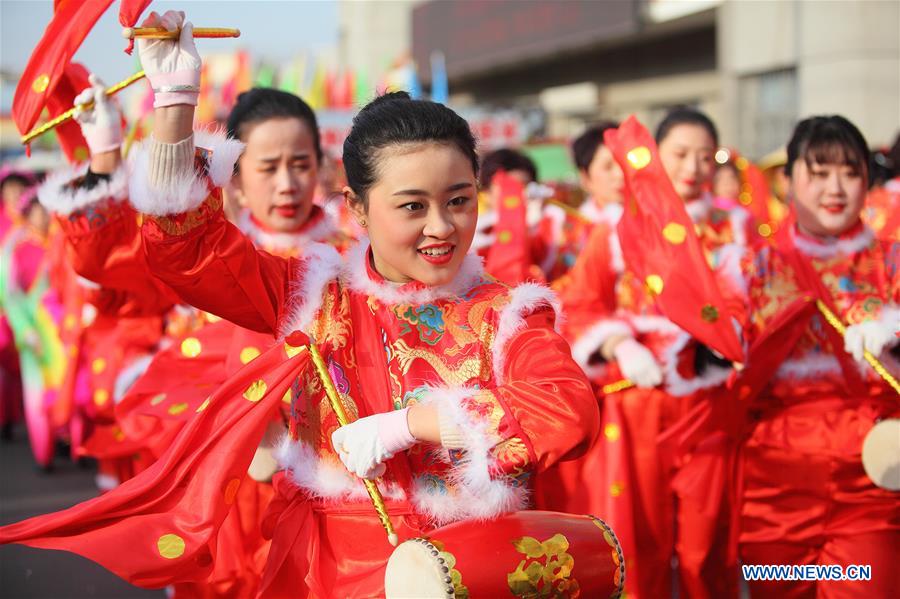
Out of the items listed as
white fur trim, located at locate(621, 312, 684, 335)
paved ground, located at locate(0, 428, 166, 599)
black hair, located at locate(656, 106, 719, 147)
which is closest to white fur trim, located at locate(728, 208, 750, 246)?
black hair, located at locate(656, 106, 719, 147)

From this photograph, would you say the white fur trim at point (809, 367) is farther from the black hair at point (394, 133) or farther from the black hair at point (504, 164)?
the black hair at point (504, 164)

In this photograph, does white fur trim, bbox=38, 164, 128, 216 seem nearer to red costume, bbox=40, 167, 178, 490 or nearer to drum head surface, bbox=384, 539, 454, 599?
red costume, bbox=40, 167, 178, 490

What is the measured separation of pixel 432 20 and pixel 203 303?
26.3 meters

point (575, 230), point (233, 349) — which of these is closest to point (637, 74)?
point (575, 230)

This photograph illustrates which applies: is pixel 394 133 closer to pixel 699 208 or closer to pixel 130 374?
pixel 699 208

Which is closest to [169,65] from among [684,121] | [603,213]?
[684,121]

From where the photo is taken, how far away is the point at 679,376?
404 centimetres

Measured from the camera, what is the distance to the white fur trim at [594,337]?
13.9 feet

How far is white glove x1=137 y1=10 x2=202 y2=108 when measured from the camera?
2.19 metres

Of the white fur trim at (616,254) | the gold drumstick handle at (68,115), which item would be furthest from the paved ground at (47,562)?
the gold drumstick handle at (68,115)

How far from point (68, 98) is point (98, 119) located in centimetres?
24

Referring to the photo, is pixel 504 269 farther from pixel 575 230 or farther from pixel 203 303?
pixel 203 303

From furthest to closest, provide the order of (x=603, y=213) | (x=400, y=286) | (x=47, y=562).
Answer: (x=47, y=562) → (x=603, y=213) → (x=400, y=286)

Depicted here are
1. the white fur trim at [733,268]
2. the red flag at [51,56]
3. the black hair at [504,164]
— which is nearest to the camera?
the red flag at [51,56]
